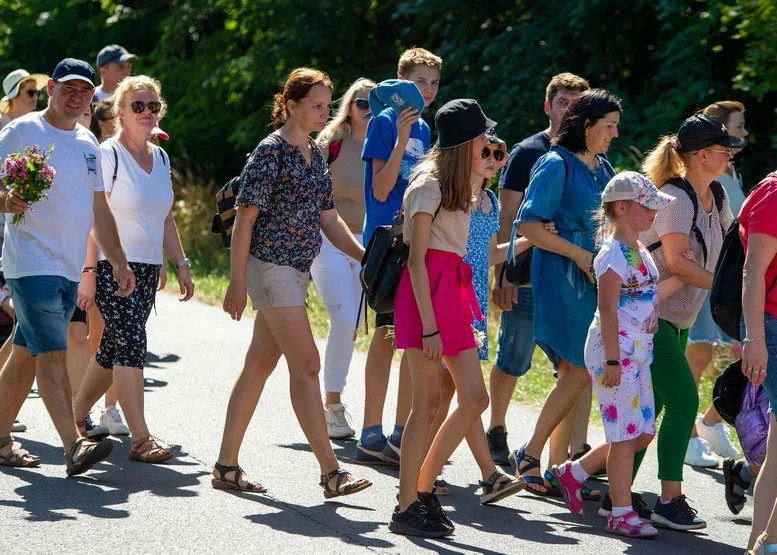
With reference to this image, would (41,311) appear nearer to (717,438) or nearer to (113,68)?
(717,438)

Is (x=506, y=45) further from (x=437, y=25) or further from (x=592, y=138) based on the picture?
(x=592, y=138)

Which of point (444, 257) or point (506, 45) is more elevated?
point (506, 45)

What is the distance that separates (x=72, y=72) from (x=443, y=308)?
239 cm

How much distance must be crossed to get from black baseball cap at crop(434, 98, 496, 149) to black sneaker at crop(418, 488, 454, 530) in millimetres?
1582

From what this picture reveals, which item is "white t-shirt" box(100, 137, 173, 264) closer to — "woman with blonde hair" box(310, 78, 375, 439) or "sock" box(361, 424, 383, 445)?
"woman with blonde hair" box(310, 78, 375, 439)

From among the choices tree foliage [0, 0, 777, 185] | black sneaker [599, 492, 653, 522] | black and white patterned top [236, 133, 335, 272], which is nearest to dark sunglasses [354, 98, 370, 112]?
black and white patterned top [236, 133, 335, 272]

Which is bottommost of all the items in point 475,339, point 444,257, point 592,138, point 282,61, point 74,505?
point 74,505

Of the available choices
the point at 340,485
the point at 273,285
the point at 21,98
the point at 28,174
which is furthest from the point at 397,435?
the point at 21,98

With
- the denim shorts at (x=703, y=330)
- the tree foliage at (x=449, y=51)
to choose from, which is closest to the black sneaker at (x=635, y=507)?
the denim shorts at (x=703, y=330)

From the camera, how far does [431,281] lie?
5.87m

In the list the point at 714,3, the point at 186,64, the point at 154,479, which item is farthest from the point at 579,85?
the point at 186,64

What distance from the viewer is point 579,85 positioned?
24.1 ft

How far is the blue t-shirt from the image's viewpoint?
7.11 metres

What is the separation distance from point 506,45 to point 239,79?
5.49 meters
